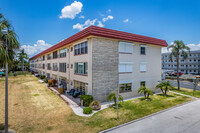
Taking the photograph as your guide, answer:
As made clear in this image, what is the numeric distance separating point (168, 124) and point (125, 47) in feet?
36.3

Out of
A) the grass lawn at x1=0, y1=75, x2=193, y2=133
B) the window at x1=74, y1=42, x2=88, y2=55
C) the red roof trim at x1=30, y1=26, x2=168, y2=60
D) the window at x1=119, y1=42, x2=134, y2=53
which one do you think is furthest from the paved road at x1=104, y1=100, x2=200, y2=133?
the window at x1=74, y1=42, x2=88, y2=55

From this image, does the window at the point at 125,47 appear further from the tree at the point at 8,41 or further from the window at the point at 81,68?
the tree at the point at 8,41

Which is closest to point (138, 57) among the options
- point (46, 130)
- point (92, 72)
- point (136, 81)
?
point (136, 81)

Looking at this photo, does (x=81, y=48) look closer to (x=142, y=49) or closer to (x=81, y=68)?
(x=81, y=68)

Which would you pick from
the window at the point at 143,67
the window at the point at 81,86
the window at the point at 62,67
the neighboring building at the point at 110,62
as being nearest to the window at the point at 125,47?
the neighboring building at the point at 110,62

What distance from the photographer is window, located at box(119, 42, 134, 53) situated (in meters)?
16.8

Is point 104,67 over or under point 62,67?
over

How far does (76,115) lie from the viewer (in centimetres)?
1124

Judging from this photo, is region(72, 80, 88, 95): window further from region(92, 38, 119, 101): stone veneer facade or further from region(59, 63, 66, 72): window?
region(59, 63, 66, 72): window

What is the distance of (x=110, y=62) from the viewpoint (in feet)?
51.7

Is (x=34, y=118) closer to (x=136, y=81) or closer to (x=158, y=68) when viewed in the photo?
(x=136, y=81)

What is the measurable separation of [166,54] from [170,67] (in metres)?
7.97

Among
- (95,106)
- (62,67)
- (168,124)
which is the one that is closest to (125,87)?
(95,106)

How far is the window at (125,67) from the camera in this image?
16.9 m
